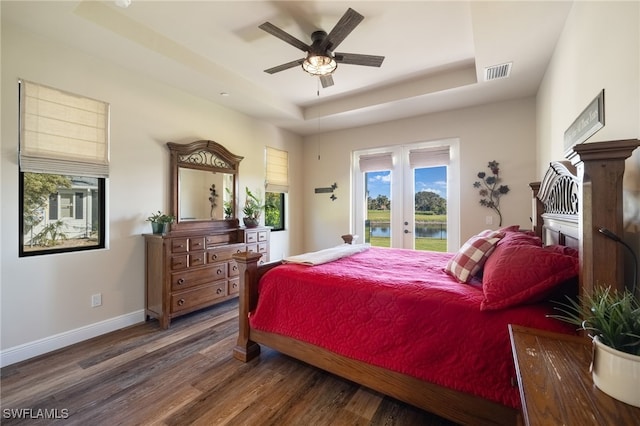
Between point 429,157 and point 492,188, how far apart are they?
1006 mm

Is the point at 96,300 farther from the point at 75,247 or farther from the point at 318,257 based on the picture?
the point at 318,257

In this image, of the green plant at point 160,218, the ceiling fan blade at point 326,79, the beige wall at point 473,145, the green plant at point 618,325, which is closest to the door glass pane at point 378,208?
the beige wall at point 473,145

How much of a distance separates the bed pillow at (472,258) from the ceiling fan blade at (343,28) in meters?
1.86

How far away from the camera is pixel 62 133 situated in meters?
2.54

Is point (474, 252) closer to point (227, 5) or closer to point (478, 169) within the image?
point (478, 169)

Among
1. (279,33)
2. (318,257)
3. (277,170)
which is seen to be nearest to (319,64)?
(279,33)

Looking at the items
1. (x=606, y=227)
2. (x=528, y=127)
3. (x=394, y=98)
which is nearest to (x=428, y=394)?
(x=606, y=227)

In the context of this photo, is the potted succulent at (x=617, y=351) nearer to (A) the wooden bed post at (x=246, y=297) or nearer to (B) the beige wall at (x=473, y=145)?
(A) the wooden bed post at (x=246, y=297)

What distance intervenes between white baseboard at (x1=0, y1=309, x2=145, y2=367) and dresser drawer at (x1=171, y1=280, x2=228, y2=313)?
0.48m

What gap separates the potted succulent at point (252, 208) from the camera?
4094 mm

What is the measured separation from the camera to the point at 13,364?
228 centimetres

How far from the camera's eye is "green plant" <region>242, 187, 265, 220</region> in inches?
164

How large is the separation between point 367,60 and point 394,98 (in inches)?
57.3

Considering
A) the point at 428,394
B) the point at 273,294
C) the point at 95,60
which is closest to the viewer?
the point at 428,394
